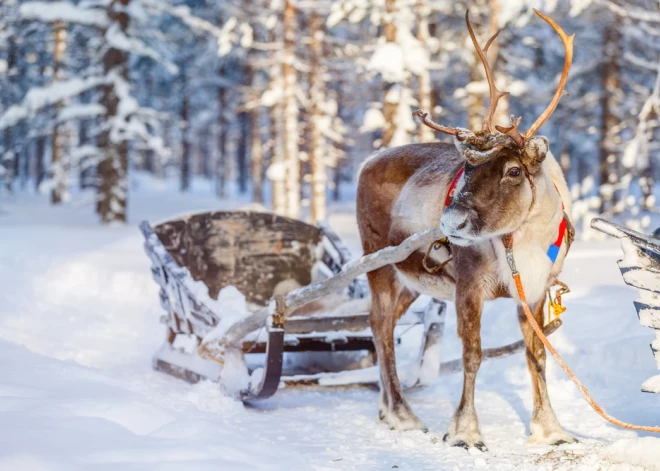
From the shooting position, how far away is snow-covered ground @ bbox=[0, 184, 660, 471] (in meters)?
3.82

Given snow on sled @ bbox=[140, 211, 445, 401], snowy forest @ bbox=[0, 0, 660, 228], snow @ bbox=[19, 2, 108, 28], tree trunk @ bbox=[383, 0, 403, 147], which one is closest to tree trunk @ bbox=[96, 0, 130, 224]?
snowy forest @ bbox=[0, 0, 660, 228]

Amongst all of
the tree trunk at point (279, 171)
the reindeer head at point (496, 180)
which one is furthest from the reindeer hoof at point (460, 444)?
the tree trunk at point (279, 171)

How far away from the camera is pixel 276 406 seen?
5984mm

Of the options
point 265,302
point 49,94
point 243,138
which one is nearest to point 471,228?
point 265,302

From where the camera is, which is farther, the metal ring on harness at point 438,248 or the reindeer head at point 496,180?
the metal ring on harness at point 438,248

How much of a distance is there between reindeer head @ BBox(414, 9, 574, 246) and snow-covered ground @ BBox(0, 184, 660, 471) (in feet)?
4.47

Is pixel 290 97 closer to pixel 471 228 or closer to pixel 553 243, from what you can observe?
pixel 553 243

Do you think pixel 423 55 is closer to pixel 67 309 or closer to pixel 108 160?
pixel 67 309

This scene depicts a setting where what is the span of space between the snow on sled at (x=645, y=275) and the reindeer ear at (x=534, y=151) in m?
0.75

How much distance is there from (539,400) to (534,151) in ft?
5.54

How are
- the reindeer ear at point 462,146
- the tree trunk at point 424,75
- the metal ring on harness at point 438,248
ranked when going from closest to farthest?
the reindeer ear at point 462,146, the metal ring on harness at point 438,248, the tree trunk at point 424,75

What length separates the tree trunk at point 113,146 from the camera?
770 inches

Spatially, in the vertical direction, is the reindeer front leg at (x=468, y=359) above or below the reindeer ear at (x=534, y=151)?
below

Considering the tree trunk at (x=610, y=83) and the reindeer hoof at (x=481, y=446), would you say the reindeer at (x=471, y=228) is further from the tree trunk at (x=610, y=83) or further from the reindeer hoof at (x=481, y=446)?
the tree trunk at (x=610, y=83)
